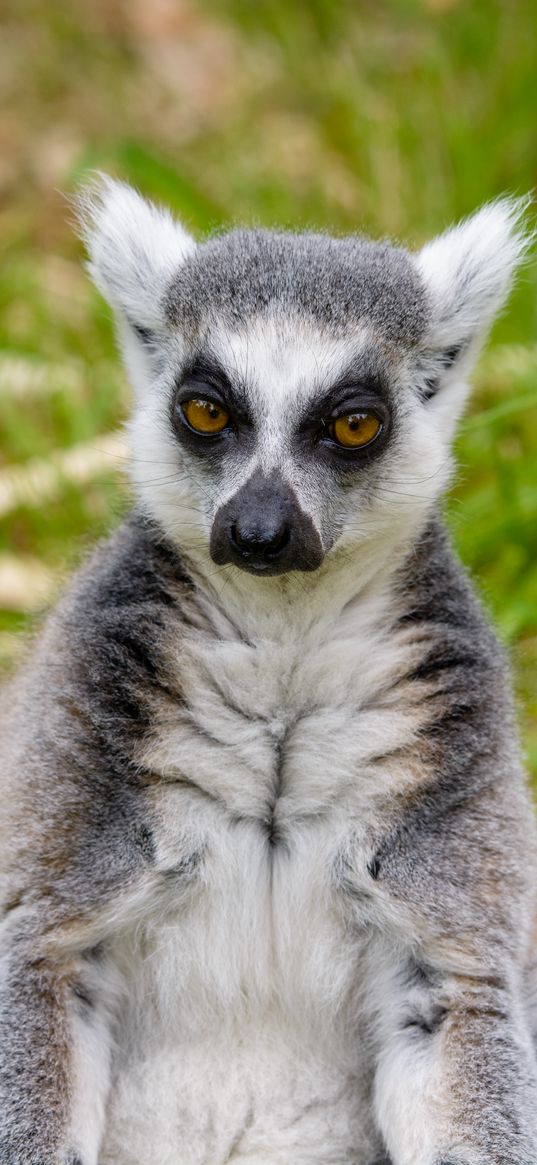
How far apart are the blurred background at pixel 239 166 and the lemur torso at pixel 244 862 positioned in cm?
85

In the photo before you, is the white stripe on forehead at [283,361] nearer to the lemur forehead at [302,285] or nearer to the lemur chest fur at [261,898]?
the lemur forehead at [302,285]

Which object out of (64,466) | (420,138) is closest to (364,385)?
(64,466)

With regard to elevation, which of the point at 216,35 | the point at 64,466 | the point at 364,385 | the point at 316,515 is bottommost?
the point at 64,466

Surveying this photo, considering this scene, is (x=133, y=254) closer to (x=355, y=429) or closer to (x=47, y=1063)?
(x=355, y=429)

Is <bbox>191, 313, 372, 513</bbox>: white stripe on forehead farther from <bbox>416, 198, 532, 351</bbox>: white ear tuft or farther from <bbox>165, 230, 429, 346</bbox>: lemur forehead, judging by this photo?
<bbox>416, 198, 532, 351</bbox>: white ear tuft

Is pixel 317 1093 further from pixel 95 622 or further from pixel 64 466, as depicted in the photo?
pixel 64 466

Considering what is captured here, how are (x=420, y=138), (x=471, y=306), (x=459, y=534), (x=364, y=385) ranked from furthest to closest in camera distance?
1. (x=420, y=138)
2. (x=459, y=534)
3. (x=471, y=306)
4. (x=364, y=385)

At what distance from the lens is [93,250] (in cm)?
359

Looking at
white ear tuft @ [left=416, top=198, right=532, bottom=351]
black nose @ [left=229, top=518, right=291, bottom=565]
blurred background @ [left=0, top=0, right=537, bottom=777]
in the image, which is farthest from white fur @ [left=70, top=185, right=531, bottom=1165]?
blurred background @ [left=0, top=0, right=537, bottom=777]

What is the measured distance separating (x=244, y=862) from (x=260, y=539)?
73 centimetres

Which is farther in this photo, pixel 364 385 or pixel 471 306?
pixel 471 306

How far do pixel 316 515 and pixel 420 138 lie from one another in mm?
5125

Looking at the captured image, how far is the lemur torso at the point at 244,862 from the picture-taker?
3.03 m

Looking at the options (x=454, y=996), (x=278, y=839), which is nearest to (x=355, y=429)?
(x=278, y=839)
